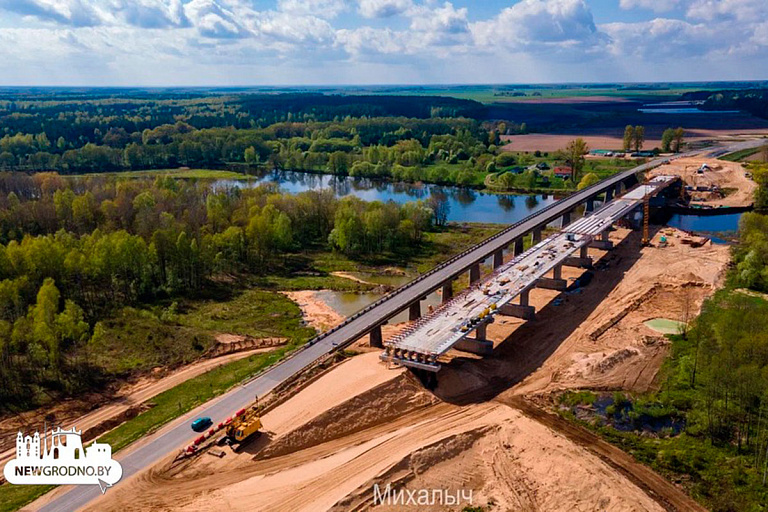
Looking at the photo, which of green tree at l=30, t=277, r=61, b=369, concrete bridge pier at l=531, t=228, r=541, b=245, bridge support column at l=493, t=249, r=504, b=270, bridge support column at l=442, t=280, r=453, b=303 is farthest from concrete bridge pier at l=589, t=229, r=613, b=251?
green tree at l=30, t=277, r=61, b=369

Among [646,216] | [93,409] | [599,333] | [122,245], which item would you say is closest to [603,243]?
[646,216]

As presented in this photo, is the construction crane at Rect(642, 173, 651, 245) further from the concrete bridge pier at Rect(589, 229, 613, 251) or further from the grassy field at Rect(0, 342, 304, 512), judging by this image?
the grassy field at Rect(0, 342, 304, 512)

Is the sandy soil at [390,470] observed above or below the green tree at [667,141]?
below

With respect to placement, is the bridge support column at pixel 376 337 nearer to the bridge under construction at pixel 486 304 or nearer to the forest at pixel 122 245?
the bridge under construction at pixel 486 304

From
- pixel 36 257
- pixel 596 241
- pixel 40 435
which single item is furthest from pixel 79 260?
pixel 596 241

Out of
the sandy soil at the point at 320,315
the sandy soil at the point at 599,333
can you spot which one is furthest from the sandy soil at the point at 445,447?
the sandy soil at the point at 320,315

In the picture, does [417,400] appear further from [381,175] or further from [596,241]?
[381,175]
